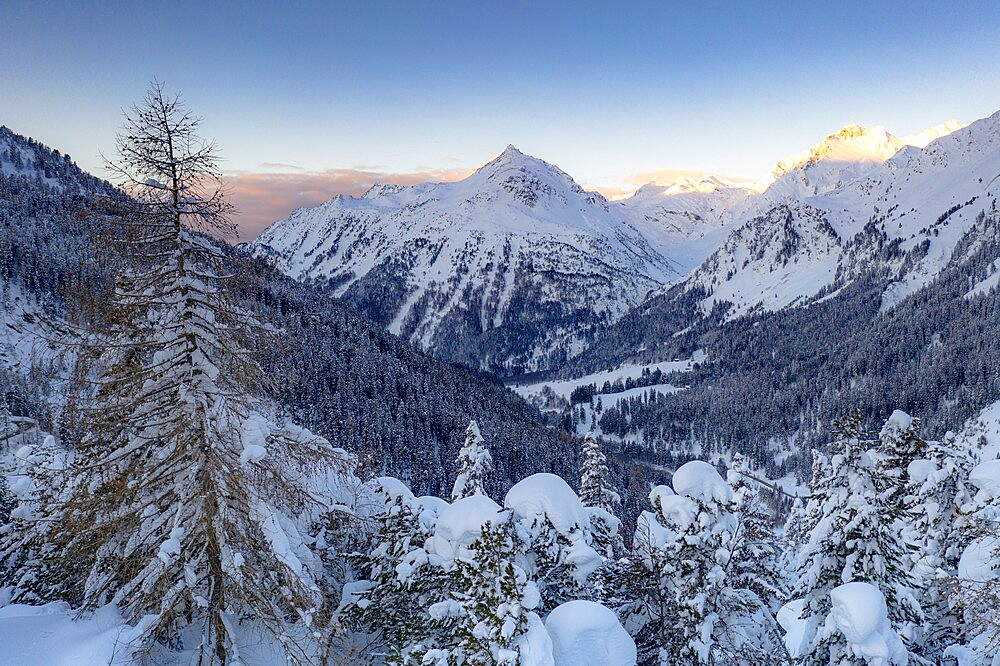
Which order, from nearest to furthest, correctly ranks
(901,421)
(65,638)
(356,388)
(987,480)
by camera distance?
(65,638)
(987,480)
(901,421)
(356,388)

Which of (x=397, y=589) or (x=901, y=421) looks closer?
(x=397, y=589)

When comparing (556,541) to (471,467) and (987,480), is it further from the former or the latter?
(471,467)

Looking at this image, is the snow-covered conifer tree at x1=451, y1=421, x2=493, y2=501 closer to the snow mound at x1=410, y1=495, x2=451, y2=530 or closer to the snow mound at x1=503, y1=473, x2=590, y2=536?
the snow mound at x1=410, y1=495, x2=451, y2=530

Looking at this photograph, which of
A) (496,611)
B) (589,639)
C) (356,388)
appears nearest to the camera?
(496,611)

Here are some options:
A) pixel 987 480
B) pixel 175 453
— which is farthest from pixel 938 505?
pixel 175 453

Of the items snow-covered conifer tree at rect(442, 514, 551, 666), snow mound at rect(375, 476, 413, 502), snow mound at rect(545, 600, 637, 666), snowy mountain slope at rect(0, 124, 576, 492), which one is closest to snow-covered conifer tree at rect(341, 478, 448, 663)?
snow mound at rect(375, 476, 413, 502)
